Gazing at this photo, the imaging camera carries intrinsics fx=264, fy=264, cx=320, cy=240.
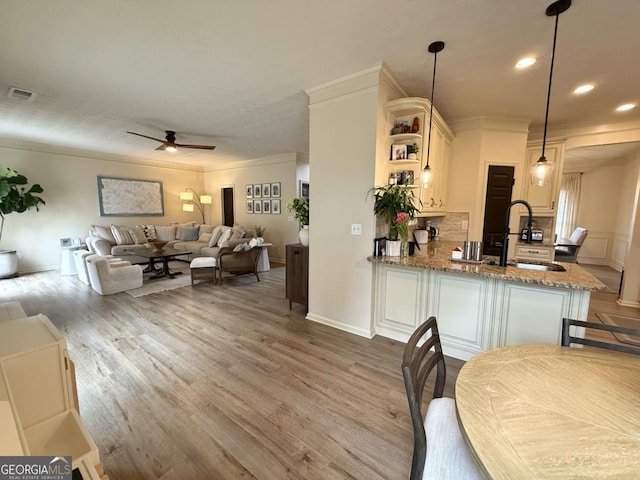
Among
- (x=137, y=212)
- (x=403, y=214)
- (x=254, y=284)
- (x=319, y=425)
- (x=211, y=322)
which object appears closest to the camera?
(x=319, y=425)

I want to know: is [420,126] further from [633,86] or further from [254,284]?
[254,284]

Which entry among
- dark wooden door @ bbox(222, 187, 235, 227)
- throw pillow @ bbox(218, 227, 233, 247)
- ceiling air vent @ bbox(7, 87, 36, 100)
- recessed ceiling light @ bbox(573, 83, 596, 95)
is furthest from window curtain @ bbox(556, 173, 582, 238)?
ceiling air vent @ bbox(7, 87, 36, 100)

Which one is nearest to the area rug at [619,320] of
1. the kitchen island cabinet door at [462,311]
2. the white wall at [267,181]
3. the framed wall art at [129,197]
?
the kitchen island cabinet door at [462,311]

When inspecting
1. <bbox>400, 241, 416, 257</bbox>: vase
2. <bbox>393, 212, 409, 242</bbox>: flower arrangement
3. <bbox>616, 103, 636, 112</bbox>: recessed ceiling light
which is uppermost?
<bbox>616, 103, 636, 112</bbox>: recessed ceiling light

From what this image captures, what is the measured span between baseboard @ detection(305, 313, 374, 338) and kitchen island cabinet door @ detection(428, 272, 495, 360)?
707mm

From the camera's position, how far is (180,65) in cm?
252

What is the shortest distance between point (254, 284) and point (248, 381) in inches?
110

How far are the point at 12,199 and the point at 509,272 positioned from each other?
7.72 m

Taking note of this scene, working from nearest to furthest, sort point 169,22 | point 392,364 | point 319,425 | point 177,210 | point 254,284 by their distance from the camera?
point 319,425 → point 169,22 → point 392,364 → point 254,284 → point 177,210

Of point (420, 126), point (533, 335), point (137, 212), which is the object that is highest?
point (420, 126)

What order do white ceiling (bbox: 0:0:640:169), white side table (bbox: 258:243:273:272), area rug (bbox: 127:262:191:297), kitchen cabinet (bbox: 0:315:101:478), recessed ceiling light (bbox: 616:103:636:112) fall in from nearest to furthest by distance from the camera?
kitchen cabinet (bbox: 0:315:101:478) < white ceiling (bbox: 0:0:640:169) < recessed ceiling light (bbox: 616:103:636:112) < area rug (bbox: 127:262:191:297) < white side table (bbox: 258:243:273:272)

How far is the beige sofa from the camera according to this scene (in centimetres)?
568

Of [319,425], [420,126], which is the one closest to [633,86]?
[420,126]

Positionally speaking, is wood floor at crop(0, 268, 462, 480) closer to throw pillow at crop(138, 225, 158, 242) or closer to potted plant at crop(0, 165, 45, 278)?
potted plant at crop(0, 165, 45, 278)
